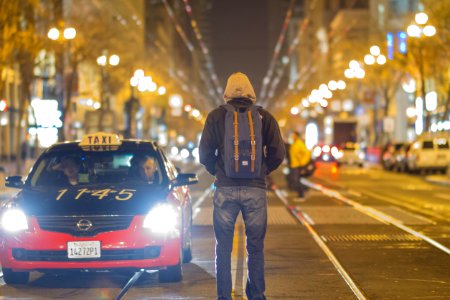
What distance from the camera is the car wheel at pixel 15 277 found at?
34.1ft

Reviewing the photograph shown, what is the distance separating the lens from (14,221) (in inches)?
400

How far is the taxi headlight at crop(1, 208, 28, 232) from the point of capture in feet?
33.2

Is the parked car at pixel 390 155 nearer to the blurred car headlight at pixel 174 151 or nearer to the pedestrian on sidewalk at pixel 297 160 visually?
the pedestrian on sidewalk at pixel 297 160

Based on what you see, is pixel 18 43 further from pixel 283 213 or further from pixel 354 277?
pixel 354 277

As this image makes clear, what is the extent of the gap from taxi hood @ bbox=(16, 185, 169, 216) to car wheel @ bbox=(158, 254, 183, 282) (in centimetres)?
72

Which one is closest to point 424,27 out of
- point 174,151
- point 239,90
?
point 239,90

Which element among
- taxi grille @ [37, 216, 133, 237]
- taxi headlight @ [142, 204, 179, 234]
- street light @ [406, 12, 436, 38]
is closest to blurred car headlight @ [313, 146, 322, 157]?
street light @ [406, 12, 436, 38]

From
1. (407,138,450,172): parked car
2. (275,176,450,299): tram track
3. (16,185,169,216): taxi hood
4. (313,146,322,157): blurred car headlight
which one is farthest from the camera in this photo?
(313,146,322,157): blurred car headlight

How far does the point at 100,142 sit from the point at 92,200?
62.8 inches

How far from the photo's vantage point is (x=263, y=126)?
8.09 metres

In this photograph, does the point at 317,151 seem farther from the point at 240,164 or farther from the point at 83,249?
the point at 240,164

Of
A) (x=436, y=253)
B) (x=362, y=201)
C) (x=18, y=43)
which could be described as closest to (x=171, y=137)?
(x=18, y=43)

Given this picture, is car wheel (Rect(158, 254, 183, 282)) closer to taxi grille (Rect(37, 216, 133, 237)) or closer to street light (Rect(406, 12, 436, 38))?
taxi grille (Rect(37, 216, 133, 237))

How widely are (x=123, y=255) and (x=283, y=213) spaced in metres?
12.0
